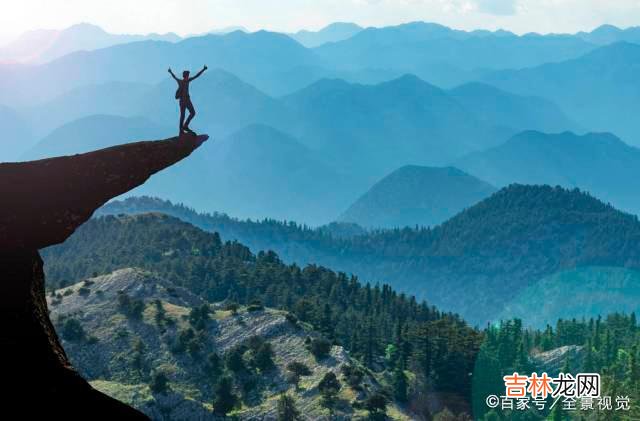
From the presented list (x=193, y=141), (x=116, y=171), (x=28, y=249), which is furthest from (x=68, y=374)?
(x=193, y=141)

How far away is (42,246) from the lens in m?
32.8

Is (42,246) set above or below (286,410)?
above

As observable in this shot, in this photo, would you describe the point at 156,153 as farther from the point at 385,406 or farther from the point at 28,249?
the point at 385,406

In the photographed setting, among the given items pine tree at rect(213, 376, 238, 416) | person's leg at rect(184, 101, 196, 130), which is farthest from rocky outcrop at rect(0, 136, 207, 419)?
pine tree at rect(213, 376, 238, 416)

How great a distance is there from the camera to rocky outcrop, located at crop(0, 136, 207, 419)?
29172 mm

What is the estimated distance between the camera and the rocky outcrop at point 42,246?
95.7ft

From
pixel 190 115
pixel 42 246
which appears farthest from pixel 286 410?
pixel 42 246

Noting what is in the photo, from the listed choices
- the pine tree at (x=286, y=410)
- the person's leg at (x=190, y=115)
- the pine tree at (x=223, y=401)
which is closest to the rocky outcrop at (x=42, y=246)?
the person's leg at (x=190, y=115)

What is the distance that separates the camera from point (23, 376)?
2955 cm

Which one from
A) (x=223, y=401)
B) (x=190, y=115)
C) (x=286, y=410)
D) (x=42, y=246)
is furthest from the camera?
(x=223, y=401)

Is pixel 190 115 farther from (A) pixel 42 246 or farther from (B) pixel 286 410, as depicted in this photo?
(B) pixel 286 410

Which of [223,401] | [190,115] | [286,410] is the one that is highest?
[190,115]

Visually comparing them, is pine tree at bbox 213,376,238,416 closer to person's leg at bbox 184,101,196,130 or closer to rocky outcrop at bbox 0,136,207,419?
person's leg at bbox 184,101,196,130

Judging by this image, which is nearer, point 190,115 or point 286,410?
point 190,115
